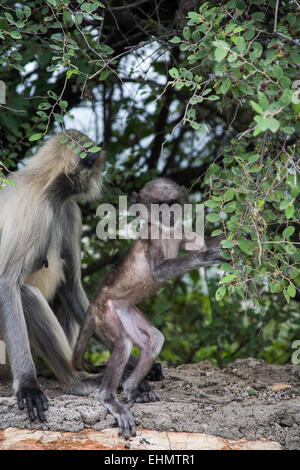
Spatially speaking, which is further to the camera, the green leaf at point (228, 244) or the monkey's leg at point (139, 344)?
the monkey's leg at point (139, 344)

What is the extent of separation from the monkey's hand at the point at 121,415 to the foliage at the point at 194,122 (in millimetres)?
750

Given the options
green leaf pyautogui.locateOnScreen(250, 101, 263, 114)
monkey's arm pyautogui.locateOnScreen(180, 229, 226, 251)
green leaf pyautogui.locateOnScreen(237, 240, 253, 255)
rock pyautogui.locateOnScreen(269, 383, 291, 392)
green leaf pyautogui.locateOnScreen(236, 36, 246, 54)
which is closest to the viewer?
green leaf pyautogui.locateOnScreen(250, 101, 263, 114)

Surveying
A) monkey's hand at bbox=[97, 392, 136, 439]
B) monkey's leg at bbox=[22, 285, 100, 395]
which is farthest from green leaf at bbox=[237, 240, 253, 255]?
monkey's leg at bbox=[22, 285, 100, 395]

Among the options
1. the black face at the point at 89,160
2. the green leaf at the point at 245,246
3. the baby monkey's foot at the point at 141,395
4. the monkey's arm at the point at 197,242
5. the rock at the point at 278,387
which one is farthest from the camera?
the black face at the point at 89,160

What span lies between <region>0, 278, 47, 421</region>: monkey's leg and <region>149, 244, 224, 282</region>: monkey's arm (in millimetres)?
815

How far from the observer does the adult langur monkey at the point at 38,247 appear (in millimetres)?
3617

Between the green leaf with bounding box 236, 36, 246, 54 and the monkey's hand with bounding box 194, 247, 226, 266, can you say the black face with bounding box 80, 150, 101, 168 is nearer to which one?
the monkey's hand with bounding box 194, 247, 226, 266

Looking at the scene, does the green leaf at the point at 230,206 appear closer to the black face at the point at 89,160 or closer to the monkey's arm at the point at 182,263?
the monkey's arm at the point at 182,263

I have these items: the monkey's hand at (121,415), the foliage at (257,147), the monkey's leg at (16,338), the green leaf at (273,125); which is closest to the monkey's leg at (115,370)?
the monkey's hand at (121,415)

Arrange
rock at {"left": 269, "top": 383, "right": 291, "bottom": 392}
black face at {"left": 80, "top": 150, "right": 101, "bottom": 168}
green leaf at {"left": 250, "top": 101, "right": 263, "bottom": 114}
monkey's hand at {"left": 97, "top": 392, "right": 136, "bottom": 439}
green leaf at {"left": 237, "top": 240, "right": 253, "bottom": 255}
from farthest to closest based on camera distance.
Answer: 1. black face at {"left": 80, "top": 150, "right": 101, "bottom": 168}
2. rock at {"left": 269, "top": 383, "right": 291, "bottom": 392}
3. monkey's hand at {"left": 97, "top": 392, "right": 136, "bottom": 439}
4. green leaf at {"left": 237, "top": 240, "right": 253, "bottom": 255}
5. green leaf at {"left": 250, "top": 101, "right": 263, "bottom": 114}

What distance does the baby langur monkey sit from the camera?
3.32m

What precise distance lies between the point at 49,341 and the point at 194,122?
5.53 feet
